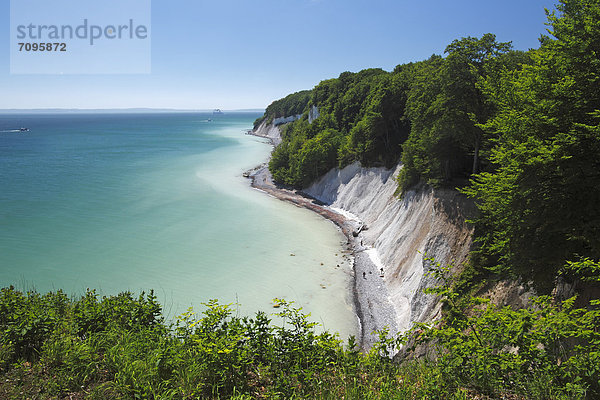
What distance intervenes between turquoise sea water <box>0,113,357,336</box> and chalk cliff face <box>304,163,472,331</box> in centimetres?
348

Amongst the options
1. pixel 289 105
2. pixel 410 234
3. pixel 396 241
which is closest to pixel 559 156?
pixel 410 234

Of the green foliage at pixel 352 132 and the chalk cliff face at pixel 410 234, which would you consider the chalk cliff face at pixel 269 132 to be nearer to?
the green foliage at pixel 352 132

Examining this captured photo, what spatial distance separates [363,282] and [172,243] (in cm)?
1936

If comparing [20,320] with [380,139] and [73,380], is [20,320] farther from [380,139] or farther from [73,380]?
[380,139]

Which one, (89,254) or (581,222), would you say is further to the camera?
(89,254)

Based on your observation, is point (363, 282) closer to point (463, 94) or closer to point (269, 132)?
point (463, 94)

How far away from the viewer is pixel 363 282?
24.2 m

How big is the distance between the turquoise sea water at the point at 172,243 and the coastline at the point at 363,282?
850mm

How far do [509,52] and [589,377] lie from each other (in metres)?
21.2

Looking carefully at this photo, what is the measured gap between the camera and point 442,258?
774 inches

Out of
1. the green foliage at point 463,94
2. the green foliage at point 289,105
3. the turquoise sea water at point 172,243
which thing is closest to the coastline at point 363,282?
the turquoise sea water at point 172,243

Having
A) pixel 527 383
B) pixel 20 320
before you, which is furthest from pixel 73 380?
pixel 527 383

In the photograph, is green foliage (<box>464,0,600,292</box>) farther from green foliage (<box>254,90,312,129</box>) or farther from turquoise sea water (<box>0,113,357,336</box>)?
green foliage (<box>254,90,312,129</box>)

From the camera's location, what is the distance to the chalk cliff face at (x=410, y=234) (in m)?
18.9
